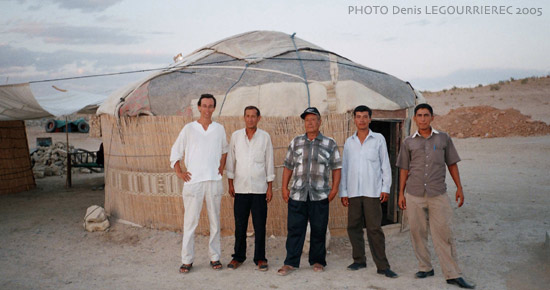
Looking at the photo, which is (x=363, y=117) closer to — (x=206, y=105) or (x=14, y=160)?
(x=206, y=105)

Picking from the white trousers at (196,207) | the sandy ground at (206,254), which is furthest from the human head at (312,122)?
the sandy ground at (206,254)

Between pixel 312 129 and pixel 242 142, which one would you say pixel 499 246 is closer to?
pixel 312 129

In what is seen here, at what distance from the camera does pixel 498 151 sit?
14562 mm

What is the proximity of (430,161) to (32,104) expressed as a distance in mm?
5687

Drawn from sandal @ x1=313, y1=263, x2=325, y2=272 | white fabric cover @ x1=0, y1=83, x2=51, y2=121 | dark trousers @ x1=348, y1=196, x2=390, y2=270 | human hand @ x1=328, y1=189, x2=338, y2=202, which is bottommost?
sandal @ x1=313, y1=263, x2=325, y2=272

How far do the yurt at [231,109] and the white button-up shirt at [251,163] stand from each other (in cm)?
104

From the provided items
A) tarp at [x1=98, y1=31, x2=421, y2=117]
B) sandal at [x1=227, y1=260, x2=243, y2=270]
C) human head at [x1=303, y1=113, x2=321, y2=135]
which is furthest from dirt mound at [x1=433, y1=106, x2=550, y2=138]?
sandal at [x1=227, y1=260, x2=243, y2=270]

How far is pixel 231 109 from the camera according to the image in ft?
17.3

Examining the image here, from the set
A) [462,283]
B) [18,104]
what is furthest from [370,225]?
[18,104]

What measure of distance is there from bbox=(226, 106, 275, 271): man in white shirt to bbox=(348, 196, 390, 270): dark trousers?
802 millimetres

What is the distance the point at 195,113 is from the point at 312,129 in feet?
6.55

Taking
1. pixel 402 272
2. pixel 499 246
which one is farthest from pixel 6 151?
pixel 499 246

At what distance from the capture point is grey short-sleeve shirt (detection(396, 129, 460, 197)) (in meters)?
3.66

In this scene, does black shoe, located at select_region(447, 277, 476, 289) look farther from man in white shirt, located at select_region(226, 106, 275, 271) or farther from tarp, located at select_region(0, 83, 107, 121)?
tarp, located at select_region(0, 83, 107, 121)
